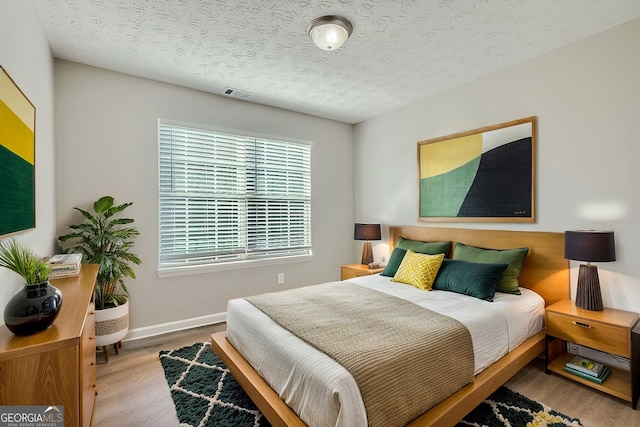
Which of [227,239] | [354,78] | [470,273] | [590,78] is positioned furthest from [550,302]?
[227,239]

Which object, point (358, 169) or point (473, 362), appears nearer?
point (473, 362)

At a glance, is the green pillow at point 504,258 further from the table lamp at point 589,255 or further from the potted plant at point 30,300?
the potted plant at point 30,300

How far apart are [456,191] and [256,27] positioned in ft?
8.40

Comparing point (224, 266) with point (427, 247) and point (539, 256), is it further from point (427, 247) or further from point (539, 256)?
point (539, 256)

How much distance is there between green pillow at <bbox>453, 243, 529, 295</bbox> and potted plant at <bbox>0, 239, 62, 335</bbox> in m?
3.06

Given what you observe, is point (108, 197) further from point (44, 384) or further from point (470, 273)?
point (470, 273)

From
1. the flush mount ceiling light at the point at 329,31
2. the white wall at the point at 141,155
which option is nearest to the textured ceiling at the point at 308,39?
the flush mount ceiling light at the point at 329,31

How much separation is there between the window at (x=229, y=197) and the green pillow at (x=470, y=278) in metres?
2.02

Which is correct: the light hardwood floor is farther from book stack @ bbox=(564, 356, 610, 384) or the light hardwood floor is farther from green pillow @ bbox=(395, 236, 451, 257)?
green pillow @ bbox=(395, 236, 451, 257)

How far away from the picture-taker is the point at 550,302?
271 cm

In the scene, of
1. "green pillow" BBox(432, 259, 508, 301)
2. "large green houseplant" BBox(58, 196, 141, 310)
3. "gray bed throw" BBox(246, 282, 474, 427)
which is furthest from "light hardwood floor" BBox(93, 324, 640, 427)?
"gray bed throw" BBox(246, 282, 474, 427)

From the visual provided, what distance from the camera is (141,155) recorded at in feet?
10.3

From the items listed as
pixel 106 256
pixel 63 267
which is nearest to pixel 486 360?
pixel 63 267

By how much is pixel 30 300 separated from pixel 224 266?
7.80 feet
